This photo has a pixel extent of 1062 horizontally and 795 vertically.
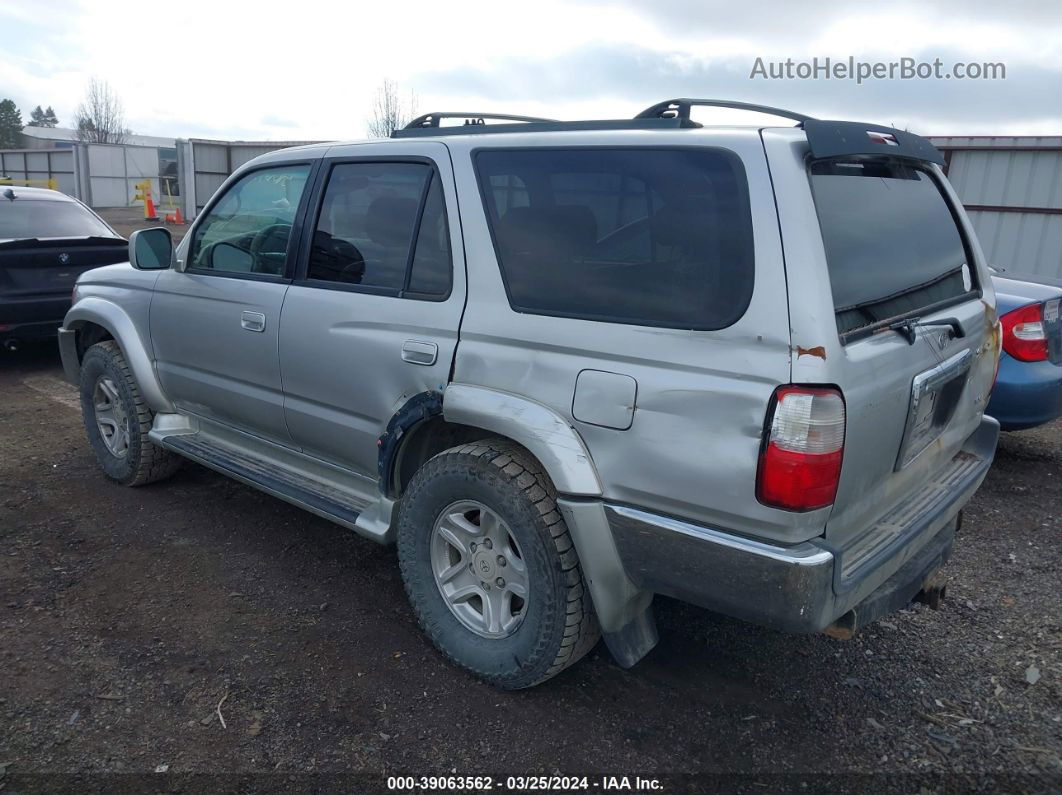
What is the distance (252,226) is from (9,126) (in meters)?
75.7

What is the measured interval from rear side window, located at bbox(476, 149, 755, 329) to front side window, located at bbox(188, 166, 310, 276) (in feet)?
3.82

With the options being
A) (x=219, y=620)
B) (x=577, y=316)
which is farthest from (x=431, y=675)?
(x=577, y=316)

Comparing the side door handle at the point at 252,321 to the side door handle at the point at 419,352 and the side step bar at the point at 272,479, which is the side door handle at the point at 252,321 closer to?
the side step bar at the point at 272,479

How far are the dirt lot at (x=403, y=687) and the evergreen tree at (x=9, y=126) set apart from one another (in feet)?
239

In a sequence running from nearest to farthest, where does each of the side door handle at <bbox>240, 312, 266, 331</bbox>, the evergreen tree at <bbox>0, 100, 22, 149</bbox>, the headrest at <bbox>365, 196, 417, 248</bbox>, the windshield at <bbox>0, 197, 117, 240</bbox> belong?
the headrest at <bbox>365, 196, 417, 248</bbox> < the side door handle at <bbox>240, 312, 266, 331</bbox> < the windshield at <bbox>0, 197, 117, 240</bbox> < the evergreen tree at <bbox>0, 100, 22, 149</bbox>

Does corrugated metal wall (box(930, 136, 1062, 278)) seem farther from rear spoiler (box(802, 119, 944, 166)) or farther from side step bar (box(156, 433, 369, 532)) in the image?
side step bar (box(156, 433, 369, 532))

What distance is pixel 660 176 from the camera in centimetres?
256

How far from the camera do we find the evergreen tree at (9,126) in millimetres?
64375

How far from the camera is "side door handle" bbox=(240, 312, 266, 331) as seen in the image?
3.71 metres

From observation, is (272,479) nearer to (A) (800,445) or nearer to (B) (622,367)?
(B) (622,367)

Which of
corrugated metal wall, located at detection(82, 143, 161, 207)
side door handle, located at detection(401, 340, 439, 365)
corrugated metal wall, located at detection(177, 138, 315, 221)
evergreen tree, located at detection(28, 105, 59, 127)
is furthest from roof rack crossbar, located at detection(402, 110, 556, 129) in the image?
evergreen tree, located at detection(28, 105, 59, 127)

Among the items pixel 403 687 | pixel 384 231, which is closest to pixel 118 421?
pixel 384 231

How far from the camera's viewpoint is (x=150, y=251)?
4301 mm

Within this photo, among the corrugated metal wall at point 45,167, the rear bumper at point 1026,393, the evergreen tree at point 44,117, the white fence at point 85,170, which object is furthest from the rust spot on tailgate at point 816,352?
the evergreen tree at point 44,117
